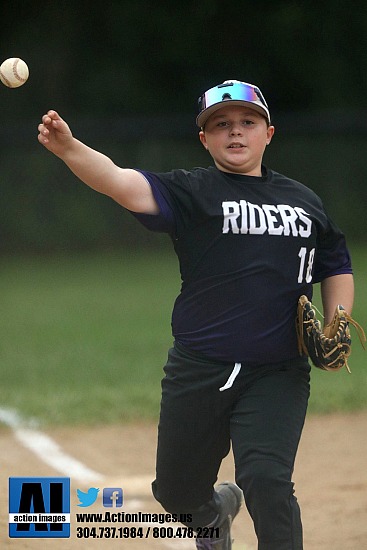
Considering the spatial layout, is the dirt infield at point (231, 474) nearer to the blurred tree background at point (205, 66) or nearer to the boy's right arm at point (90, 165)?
the boy's right arm at point (90, 165)

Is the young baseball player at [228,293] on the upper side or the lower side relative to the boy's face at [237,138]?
lower

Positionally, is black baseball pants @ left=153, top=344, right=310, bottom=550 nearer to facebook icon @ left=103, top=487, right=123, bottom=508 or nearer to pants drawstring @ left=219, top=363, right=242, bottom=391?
pants drawstring @ left=219, top=363, right=242, bottom=391

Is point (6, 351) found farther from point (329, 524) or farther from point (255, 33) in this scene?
point (255, 33)

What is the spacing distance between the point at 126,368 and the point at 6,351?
1392mm

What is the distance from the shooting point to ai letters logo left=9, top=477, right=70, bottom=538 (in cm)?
444

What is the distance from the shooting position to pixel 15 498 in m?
4.65

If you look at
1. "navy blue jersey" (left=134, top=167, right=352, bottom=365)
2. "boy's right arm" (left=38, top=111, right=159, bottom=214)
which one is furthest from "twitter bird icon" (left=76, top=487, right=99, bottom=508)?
"boy's right arm" (left=38, top=111, right=159, bottom=214)

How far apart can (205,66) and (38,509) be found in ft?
49.5

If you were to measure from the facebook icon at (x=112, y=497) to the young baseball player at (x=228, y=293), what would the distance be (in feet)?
4.23

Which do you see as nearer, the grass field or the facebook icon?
the facebook icon

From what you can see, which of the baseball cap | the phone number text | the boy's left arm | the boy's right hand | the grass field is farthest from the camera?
the grass field

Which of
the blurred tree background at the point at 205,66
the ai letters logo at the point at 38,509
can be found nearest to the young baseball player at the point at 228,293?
the ai letters logo at the point at 38,509

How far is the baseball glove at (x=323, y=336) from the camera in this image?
3.58m

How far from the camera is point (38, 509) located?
14.8 ft
